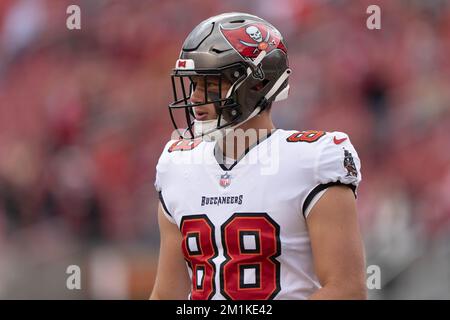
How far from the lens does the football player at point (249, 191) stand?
2.63 meters

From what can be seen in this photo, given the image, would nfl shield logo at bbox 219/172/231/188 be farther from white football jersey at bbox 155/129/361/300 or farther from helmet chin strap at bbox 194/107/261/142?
helmet chin strap at bbox 194/107/261/142

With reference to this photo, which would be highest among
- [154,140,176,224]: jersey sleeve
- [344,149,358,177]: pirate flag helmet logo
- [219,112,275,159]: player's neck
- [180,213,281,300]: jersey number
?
[219,112,275,159]: player's neck

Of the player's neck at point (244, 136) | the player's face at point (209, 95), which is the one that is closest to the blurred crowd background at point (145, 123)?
the player's neck at point (244, 136)

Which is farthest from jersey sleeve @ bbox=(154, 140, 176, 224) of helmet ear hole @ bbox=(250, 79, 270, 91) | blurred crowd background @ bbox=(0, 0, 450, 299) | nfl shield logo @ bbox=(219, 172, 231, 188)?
blurred crowd background @ bbox=(0, 0, 450, 299)

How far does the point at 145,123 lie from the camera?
7.13 m

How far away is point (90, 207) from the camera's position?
673 cm

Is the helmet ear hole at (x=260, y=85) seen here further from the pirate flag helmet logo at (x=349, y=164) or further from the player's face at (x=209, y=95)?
the pirate flag helmet logo at (x=349, y=164)

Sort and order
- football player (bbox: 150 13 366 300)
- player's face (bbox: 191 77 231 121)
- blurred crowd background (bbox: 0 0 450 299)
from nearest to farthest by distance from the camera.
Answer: football player (bbox: 150 13 366 300) → player's face (bbox: 191 77 231 121) → blurred crowd background (bbox: 0 0 450 299)

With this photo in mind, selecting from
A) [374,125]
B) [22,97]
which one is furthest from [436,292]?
[22,97]

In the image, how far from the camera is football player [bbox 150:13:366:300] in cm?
263

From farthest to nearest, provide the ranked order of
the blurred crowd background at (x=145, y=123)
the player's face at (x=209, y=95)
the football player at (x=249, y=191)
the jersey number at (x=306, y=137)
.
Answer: the blurred crowd background at (x=145, y=123) → the player's face at (x=209, y=95) → the jersey number at (x=306, y=137) → the football player at (x=249, y=191)

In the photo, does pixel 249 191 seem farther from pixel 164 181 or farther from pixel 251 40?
pixel 251 40

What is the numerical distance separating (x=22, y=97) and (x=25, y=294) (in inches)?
75.8

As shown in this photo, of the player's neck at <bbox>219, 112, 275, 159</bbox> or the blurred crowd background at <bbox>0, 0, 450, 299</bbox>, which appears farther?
the blurred crowd background at <bbox>0, 0, 450, 299</bbox>
